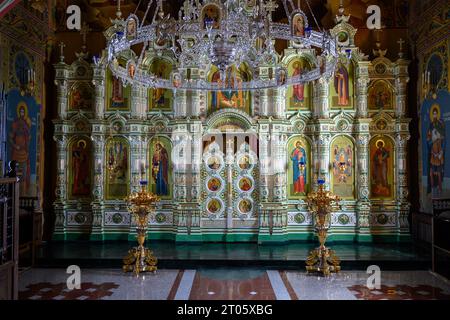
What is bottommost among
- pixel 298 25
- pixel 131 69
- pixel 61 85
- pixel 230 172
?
pixel 230 172

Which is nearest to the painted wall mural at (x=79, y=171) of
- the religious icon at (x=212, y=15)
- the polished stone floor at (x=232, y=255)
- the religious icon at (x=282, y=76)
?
the polished stone floor at (x=232, y=255)

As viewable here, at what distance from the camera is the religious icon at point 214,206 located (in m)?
9.66

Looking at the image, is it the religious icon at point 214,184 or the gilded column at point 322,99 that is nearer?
the gilded column at point 322,99

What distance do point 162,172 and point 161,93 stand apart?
6.05 ft

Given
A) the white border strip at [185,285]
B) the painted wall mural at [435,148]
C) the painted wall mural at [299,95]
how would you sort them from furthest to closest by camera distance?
the painted wall mural at [299,95]
the painted wall mural at [435,148]
the white border strip at [185,285]

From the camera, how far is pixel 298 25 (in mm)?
5270

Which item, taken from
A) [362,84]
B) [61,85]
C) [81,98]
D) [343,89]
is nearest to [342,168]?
[343,89]

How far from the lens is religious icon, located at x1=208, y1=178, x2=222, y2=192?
9.69 metres

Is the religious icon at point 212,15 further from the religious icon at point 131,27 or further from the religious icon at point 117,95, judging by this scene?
the religious icon at point 117,95

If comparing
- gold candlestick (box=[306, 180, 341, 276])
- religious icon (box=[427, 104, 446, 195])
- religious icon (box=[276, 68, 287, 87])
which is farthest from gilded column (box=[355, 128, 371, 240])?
religious icon (box=[276, 68, 287, 87])

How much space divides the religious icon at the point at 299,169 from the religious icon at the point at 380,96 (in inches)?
75.9

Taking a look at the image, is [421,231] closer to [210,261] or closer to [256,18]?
[210,261]

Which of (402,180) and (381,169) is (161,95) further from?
(402,180)
